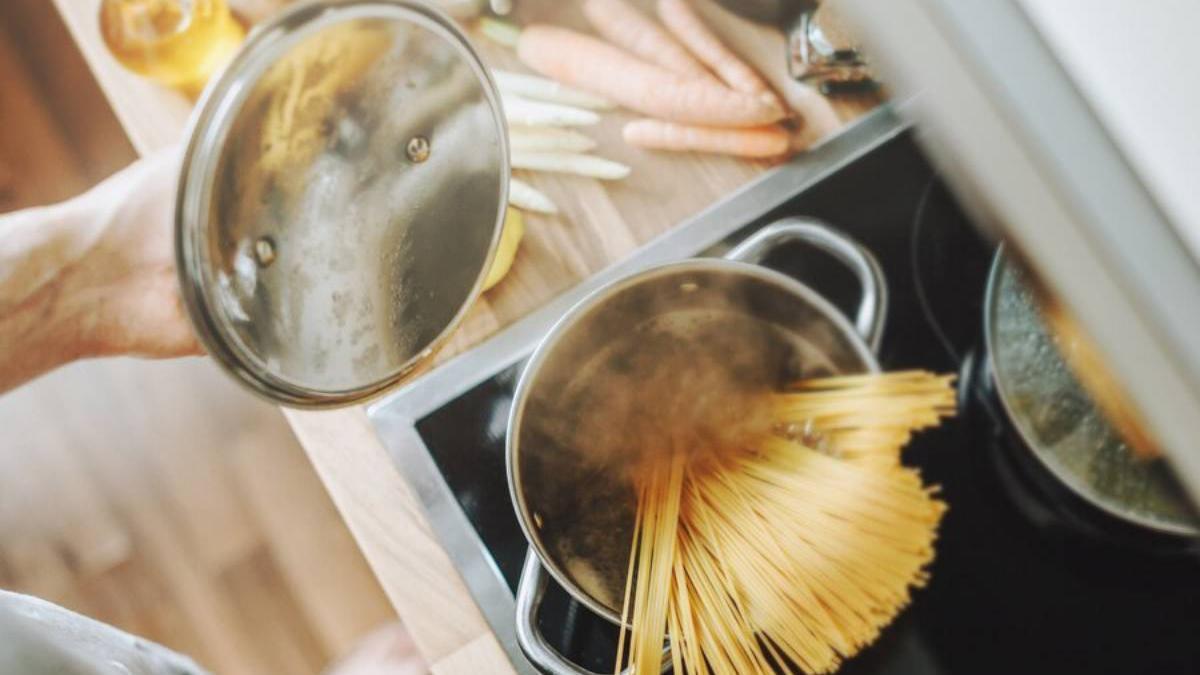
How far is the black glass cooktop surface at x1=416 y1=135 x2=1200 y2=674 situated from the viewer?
632mm

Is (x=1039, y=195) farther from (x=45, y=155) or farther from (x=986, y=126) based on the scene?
(x=45, y=155)

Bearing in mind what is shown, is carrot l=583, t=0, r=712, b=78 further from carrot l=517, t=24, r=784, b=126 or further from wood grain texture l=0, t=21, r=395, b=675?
wood grain texture l=0, t=21, r=395, b=675

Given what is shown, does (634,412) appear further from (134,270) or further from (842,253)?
(134,270)

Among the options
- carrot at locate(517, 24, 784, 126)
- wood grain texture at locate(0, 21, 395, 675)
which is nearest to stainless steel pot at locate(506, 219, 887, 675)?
carrot at locate(517, 24, 784, 126)

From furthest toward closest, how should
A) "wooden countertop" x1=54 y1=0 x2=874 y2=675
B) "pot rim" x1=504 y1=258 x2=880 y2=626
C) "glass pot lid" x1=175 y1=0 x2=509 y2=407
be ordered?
"wooden countertop" x1=54 y1=0 x2=874 y2=675 → "pot rim" x1=504 y1=258 x2=880 y2=626 → "glass pot lid" x1=175 y1=0 x2=509 y2=407

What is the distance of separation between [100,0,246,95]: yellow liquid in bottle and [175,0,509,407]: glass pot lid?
31 cm

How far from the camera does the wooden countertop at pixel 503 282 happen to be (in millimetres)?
661

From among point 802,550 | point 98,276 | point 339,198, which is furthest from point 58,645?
point 802,550

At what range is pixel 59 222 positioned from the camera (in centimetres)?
61

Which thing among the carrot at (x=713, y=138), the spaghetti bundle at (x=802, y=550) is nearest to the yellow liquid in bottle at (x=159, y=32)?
the carrot at (x=713, y=138)

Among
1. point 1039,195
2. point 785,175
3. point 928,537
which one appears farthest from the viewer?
point 785,175

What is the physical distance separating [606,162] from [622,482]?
9.6 inches

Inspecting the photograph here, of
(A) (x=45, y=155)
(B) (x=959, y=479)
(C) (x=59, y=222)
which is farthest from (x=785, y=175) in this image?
(A) (x=45, y=155)

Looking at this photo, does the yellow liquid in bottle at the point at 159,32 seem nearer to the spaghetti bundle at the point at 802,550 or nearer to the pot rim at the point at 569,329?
the pot rim at the point at 569,329
